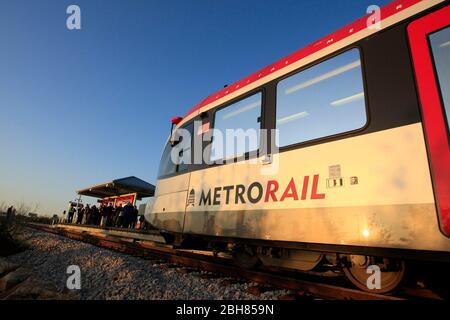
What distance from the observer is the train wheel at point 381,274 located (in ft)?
10.2

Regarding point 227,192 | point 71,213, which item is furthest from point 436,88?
point 71,213

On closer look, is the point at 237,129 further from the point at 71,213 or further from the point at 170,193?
the point at 71,213

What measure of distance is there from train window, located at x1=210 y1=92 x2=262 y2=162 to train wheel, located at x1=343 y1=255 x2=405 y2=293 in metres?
2.04

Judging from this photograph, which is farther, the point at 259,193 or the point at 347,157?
the point at 259,193

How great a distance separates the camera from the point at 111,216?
18.3 m

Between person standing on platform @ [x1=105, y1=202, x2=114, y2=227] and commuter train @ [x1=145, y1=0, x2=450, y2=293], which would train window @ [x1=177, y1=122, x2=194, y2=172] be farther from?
person standing on platform @ [x1=105, y1=202, x2=114, y2=227]

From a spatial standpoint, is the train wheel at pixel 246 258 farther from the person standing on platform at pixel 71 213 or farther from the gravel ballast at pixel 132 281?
the person standing on platform at pixel 71 213

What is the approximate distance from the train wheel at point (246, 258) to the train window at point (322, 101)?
6.11ft

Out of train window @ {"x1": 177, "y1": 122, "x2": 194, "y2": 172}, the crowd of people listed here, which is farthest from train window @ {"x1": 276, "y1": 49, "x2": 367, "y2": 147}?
the crowd of people

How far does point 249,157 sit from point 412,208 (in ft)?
7.38

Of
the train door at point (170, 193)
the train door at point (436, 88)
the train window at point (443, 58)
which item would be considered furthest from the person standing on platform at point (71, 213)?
the train window at point (443, 58)

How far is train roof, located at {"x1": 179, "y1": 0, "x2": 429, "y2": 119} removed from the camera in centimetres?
329

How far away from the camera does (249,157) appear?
4.34m

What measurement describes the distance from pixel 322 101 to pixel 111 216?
1754 cm
